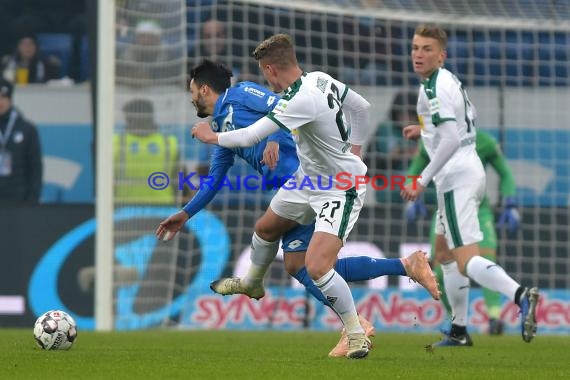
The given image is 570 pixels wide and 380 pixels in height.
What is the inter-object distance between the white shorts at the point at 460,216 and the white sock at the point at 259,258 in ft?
4.90

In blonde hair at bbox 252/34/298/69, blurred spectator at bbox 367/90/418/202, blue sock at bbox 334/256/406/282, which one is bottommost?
blue sock at bbox 334/256/406/282

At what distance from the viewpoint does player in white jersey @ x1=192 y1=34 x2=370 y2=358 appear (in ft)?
25.4

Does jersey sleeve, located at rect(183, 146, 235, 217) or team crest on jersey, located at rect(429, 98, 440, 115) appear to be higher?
team crest on jersey, located at rect(429, 98, 440, 115)

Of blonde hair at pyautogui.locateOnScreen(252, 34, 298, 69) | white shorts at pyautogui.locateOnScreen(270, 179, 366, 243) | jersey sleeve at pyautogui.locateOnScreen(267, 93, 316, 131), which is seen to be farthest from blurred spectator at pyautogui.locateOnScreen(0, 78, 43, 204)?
jersey sleeve at pyautogui.locateOnScreen(267, 93, 316, 131)

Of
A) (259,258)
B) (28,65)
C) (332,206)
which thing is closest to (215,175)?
(259,258)

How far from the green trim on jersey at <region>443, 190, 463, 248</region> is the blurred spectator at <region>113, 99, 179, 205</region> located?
4321 millimetres

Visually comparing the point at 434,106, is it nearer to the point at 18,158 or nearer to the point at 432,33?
the point at 432,33

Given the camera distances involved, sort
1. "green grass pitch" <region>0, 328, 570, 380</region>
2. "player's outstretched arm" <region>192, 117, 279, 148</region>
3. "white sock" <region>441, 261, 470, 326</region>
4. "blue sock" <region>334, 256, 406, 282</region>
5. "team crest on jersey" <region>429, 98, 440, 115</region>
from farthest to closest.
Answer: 1. "white sock" <region>441, 261, 470, 326</region>
2. "team crest on jersey" <region>429, 98, 440, 115</region>
3. "blue sock" <region>334, 256, 406, 282</region>
4. "player's outstretched arm" <region>192, 117, 279, 148</region>
5. "green grass pitch" <region>0, 328, 570, 380</region>

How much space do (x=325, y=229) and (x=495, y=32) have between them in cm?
696

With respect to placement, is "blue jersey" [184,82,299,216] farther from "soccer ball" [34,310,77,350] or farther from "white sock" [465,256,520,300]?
"white sock" [465,256,520,300]

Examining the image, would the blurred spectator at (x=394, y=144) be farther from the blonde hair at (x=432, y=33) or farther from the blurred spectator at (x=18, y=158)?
the blonde hair at (x=432, y=33)

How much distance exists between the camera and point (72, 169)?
15.4 meters

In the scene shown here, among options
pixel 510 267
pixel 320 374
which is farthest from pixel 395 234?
pixel 320 374

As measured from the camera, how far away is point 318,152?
8.19 meters
